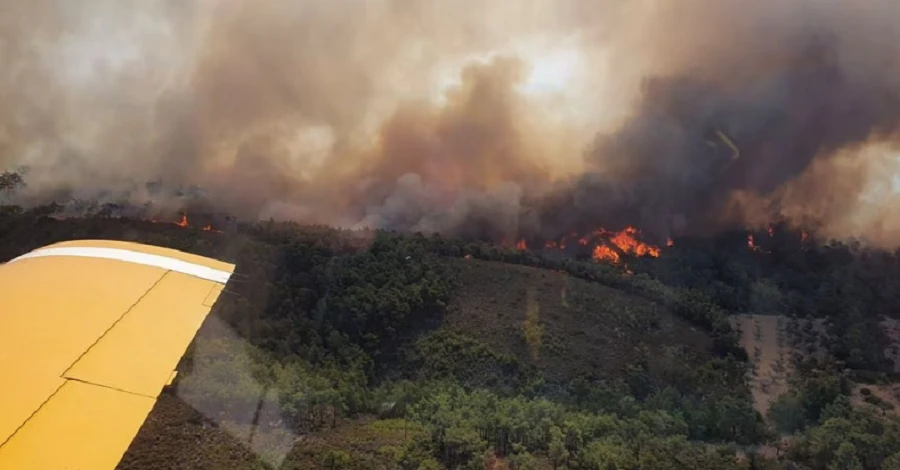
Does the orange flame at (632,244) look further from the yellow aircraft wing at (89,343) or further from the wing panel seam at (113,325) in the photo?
the wing panel seam at (113,325)

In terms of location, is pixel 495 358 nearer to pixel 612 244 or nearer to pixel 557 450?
pixel 557 450

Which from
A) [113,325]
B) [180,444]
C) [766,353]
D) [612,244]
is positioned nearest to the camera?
[113,325]

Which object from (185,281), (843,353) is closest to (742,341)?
(843,353)

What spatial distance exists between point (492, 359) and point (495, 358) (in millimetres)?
162

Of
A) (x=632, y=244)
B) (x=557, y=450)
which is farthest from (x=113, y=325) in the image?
(x=632, y=244)

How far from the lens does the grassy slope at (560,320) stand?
36156mm

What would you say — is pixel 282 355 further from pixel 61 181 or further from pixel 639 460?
pixel 61 181

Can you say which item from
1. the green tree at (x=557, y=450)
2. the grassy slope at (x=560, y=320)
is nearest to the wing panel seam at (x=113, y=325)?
the green tree at (x=557, y=450)

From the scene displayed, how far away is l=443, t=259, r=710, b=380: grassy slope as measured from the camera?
36.2 metres

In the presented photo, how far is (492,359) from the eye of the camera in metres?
34.5

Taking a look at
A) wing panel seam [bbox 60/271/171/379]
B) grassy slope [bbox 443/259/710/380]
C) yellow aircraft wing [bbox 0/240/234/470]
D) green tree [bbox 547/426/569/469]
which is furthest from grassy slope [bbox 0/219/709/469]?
wing panel seam [bbox 60/271/171/379]

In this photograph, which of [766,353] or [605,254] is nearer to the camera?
[766,353]

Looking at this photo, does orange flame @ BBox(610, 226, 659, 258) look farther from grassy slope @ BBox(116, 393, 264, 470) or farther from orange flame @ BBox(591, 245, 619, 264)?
grassy slope @ BBox(116, 393, 264, 470)

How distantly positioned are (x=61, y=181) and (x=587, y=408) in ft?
121
